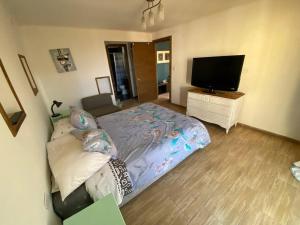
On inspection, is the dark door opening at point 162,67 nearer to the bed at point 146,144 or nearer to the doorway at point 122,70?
the doorway at point 122,70

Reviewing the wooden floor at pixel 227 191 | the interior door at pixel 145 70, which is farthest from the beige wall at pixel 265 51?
the interior door at pixel 145 70

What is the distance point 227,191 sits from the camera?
1.61m

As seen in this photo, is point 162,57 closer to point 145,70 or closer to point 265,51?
point 145,70

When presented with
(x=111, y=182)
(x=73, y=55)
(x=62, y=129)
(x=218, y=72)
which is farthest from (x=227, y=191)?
(x=73, y=55)

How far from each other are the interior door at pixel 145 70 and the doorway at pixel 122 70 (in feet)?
1.85

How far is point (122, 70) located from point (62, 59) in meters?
2.31

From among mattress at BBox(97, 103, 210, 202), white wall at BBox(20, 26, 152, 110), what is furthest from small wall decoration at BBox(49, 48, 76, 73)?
mattress at BBox(97, 103, 210, 202)

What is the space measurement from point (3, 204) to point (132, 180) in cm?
98

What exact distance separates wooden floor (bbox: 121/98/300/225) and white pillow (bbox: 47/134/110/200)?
688mm

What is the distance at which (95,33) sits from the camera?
346 cm

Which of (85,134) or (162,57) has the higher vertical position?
(162,57)

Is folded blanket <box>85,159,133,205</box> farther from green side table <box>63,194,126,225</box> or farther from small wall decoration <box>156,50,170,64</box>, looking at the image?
small wall decoration <box>156,50,170,64</box>

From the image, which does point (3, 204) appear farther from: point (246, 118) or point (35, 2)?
point (246, 118)

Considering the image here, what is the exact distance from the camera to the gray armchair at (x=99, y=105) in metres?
3.25
